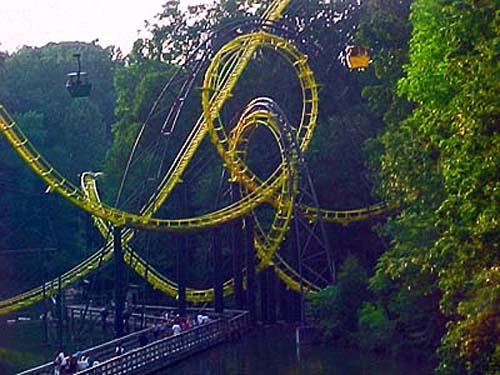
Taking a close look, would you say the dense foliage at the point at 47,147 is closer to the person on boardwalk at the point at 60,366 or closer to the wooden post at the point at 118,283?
the wooden post at the point at 118,283

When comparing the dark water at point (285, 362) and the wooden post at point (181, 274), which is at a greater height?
the wooden post at point (181, 274)

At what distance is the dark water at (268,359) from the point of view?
2058 cm

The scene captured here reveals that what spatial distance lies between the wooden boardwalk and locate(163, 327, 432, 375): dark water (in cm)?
27

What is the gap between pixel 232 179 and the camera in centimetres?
2725

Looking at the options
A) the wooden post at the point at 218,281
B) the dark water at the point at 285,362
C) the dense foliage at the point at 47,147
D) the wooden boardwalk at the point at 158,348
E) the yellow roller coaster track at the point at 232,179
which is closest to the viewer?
the wooden boardwalk at the point at 158,348

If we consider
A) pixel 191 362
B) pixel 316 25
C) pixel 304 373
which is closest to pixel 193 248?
pixel 316 25

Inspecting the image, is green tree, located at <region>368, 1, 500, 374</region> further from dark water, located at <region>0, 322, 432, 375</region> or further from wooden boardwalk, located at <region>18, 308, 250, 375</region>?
wooden boardwalk, located at <region>18, 308, 250, 375</region>

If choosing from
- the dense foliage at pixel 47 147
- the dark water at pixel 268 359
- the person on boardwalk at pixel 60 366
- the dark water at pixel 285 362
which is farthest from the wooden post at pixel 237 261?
the dense foliage at pixel 47 147

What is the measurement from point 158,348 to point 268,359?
2.35m

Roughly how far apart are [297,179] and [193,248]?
1048 centimetres

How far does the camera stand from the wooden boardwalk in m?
18.8

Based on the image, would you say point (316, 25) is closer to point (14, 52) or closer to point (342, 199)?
point (342, 199)

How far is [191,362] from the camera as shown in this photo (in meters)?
22.2

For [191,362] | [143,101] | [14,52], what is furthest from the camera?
[14,52]
